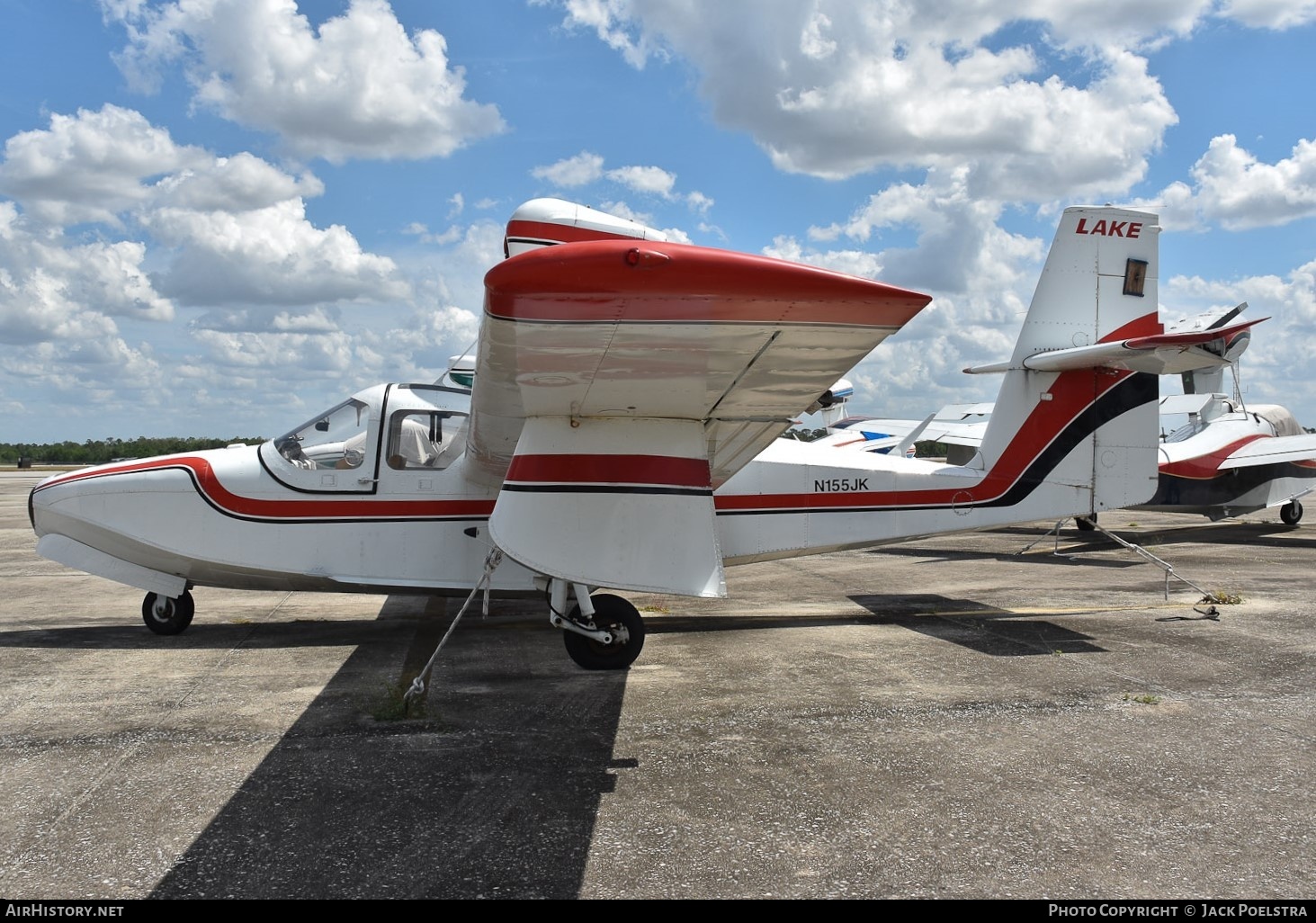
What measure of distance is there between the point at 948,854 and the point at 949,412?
22.0 m

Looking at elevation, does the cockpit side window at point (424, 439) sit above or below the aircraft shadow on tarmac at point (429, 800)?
above

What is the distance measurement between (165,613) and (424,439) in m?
2.78

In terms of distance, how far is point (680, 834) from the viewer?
364 cm

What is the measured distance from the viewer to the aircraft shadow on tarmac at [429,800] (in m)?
3.25

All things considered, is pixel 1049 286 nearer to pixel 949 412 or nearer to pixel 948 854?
pixel 948 854

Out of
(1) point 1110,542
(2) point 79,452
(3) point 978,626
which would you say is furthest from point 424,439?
(2) point 79,452

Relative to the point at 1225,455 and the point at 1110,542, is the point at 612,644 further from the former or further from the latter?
the point at 1225,455

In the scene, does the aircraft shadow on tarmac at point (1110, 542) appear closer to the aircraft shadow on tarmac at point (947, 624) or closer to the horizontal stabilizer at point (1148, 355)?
the aircraft shadow on tarmac at point (947, 624)

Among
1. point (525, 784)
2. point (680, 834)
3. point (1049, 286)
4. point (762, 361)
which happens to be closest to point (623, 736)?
point (525, 784)

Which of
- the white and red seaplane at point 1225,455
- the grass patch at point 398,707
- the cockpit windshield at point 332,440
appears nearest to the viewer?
the grass patch at point 398,707

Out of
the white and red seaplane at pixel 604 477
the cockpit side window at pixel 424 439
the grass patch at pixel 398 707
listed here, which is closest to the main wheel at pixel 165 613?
the white and red seaplane at pixel 604 477

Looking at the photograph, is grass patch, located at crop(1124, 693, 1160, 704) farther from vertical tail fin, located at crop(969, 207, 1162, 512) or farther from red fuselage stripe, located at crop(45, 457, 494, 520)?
red fuselage stripe, located at crop(45, 457, 494, 520)

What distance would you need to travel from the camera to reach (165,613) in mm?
7539

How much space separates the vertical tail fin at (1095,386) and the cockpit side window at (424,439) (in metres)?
4.96
